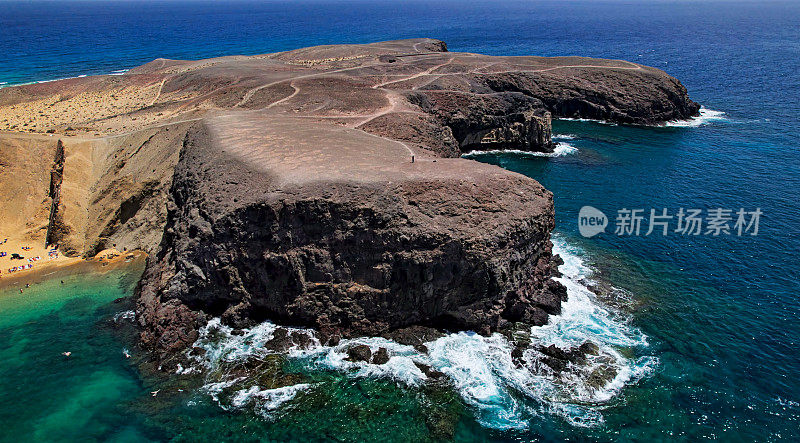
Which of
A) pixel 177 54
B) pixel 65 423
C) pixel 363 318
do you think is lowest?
pixel 65 423

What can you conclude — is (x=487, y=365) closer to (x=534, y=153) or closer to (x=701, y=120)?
(x=534, y=153)

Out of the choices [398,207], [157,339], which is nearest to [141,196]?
[157,339]

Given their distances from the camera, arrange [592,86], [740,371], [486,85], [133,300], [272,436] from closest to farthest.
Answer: [272,436] < [740,371] < [133,300] < [486,85] < [592,86]

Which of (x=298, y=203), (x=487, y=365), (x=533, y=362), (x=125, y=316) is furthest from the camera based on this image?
(x=125, y=316)

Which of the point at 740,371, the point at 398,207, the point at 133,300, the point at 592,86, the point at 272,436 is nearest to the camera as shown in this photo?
the point at 272,436

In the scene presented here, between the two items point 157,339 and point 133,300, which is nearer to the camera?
point 157,339

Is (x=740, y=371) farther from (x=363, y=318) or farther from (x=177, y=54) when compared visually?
(x=177, y=54)

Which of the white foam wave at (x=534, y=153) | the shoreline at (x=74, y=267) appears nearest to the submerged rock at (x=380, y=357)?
the shoreline at (x=74, y=267)

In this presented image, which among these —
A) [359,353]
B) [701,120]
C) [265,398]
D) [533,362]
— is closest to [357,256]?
[359,353]
